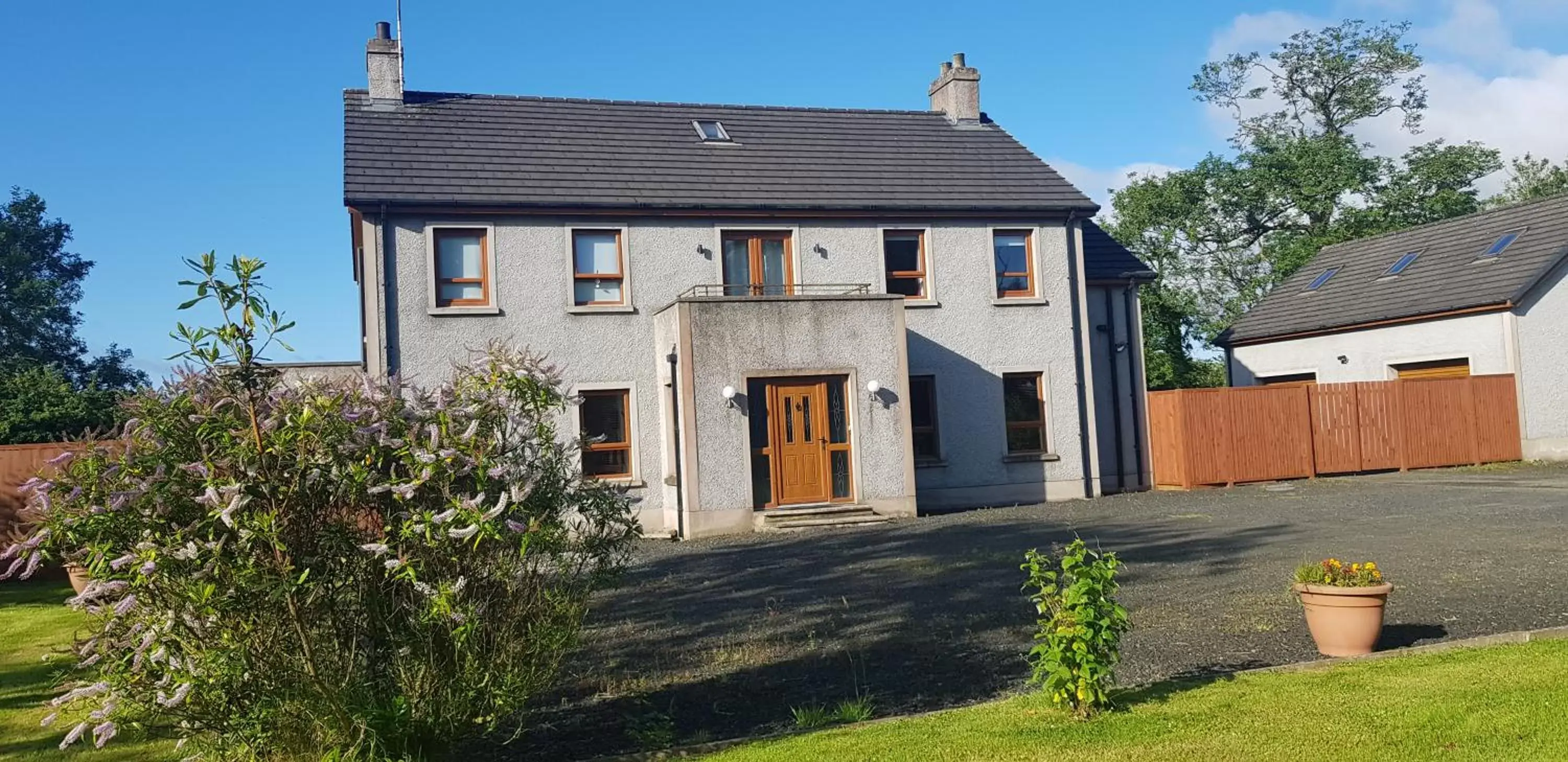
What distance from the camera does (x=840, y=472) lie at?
19062 mm

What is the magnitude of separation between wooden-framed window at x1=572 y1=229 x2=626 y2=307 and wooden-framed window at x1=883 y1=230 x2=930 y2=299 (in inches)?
193

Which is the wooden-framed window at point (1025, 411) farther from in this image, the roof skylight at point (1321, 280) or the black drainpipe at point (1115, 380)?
the roof skylight at point (1321, 280)

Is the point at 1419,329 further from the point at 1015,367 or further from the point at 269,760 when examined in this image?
the point at 269,760

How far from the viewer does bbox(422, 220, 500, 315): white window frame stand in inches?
752

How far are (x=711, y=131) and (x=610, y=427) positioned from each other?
6.88 metres

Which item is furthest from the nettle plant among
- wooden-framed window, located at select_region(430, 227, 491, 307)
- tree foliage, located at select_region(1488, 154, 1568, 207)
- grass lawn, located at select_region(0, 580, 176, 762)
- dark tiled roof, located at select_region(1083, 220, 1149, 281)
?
tree foliage, located at select_region(1488, 154, 1568, 207)

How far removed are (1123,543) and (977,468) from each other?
22.6 feet

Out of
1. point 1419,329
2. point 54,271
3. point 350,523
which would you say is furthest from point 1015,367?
point 54,271

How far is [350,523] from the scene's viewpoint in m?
5.52

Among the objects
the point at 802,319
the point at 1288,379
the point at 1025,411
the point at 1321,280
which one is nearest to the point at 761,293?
the point at 802,319

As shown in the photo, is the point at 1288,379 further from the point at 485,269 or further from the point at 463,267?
the point at 463,267

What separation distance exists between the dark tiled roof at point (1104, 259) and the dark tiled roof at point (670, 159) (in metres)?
1.88

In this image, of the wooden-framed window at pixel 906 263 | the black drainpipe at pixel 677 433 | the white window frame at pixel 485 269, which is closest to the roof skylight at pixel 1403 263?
the wooden-framed window at pixel 906 263

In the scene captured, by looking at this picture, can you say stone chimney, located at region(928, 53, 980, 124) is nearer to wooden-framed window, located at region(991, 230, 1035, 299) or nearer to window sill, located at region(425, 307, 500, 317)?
wooden-framed window, located at region(991, 230, 1035, 299)
